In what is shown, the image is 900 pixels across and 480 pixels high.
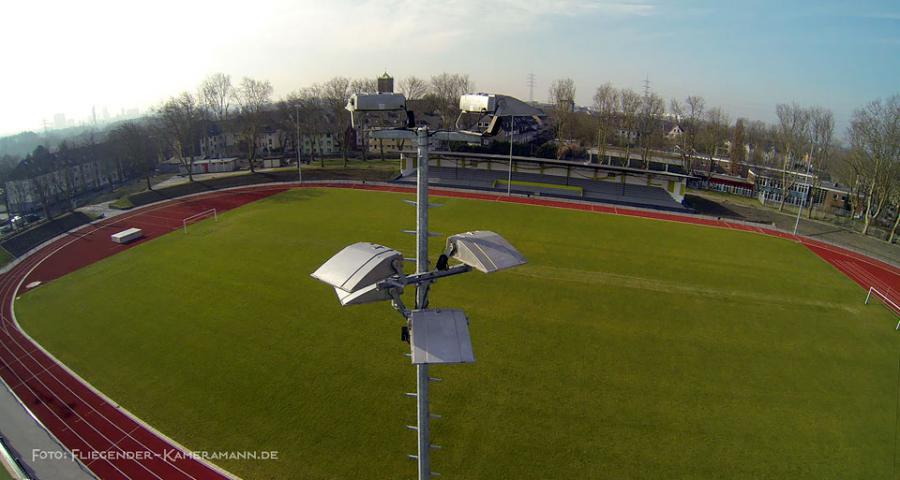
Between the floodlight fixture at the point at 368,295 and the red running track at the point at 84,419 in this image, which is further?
the red running track at the point at 84,419

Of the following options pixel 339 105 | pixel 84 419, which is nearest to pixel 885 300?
pixel 84 419

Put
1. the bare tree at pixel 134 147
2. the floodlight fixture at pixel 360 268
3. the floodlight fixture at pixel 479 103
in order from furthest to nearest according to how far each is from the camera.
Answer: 1. the bare tree at pixel 134 147
2. the floodlight fixture at pixel 479 103
3. the floodlight fixture at pixel 360 268

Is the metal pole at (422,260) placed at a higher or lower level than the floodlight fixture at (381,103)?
lower

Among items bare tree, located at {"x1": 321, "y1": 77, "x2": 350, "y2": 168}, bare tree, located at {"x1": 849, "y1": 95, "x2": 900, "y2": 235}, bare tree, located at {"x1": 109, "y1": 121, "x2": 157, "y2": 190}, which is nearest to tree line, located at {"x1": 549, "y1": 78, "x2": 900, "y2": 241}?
bare tree, located at {"x1": 849, "y1": 95, "x2": 900, "y2": 235}

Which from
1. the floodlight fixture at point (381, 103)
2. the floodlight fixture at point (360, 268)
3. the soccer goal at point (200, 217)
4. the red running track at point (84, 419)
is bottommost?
the red running track at point (84, 419)

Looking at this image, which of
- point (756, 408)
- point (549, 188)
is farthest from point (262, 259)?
point (549, 188)

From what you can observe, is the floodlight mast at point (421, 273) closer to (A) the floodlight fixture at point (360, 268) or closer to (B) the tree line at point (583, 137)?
(A) the floodlight fixture at point (360, 268)

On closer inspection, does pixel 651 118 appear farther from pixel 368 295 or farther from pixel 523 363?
pixel 368 295

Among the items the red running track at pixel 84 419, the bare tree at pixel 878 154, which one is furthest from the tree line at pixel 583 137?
the red running track at pixel 84 419

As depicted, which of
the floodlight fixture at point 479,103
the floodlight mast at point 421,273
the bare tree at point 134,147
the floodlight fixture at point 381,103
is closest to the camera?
the floodlight mast at point 421,273
